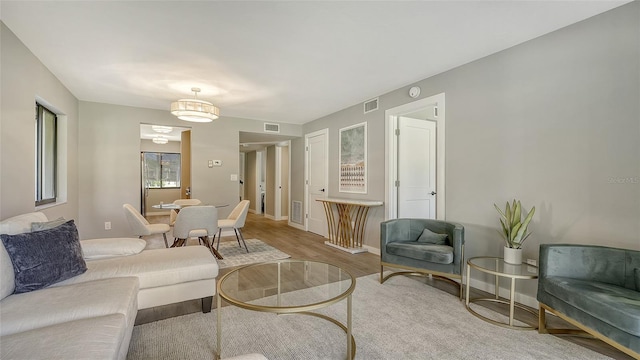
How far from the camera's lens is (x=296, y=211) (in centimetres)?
707

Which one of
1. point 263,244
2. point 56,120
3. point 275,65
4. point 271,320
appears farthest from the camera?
point 263,244

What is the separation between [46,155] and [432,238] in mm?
5044

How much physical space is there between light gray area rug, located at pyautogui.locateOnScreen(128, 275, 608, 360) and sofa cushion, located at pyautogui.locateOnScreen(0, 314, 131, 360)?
1.97ft

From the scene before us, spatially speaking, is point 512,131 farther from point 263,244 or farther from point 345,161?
point 263,244

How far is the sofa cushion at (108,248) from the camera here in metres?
2.43

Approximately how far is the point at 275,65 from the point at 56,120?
3.47 metres

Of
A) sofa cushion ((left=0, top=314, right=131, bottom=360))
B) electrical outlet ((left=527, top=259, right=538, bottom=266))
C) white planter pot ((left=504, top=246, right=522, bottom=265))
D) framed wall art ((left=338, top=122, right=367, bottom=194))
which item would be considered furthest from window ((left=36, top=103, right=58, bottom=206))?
electrical outlet ((left=527, top=259, right=538, bottom=266))

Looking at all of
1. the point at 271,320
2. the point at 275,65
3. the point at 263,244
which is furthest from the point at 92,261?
the point at 263,244

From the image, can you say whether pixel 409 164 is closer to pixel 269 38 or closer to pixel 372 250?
pixel 372 250

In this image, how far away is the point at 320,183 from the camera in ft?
20.0

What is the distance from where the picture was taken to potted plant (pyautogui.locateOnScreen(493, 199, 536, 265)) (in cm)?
247

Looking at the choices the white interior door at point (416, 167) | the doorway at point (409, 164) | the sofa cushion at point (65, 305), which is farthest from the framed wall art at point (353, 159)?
the sofa cushion at point (65, 305)

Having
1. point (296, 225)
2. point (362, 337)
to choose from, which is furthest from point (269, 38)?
point (296, 225)

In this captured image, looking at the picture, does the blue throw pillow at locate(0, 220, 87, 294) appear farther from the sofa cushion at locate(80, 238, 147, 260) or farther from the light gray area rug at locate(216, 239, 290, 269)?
the light gray area rug at locate(216, 239, 290, 269)
